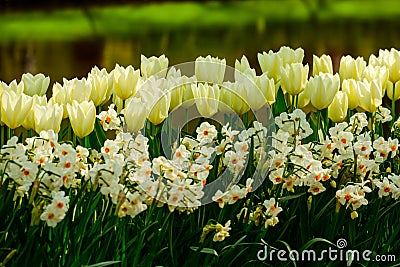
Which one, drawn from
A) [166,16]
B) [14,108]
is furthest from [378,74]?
[166,16]

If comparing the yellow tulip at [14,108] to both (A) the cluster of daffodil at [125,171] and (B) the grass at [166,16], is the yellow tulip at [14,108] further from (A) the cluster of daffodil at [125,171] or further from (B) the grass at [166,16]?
(B) the grass at [166,16]

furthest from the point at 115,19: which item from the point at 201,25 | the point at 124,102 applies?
the point at 124,102

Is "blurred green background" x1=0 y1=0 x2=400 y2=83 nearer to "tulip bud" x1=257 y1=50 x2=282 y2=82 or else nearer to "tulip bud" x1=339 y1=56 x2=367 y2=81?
"tulip bud" x1=339 y1=56 x2=367 y2=81

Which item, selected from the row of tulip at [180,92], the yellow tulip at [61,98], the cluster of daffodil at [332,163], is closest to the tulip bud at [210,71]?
the row of tulip at [180,92]

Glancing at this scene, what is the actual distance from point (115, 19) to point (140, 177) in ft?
34.2

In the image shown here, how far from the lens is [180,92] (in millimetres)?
2088

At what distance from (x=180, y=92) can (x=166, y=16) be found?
10484 mm

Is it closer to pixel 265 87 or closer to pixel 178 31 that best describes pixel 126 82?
pixel 265 87

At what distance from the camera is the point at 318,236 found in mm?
1948

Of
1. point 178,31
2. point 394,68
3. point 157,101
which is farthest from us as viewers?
point 178,31

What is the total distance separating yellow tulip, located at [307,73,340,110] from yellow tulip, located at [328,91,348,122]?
0.17ft

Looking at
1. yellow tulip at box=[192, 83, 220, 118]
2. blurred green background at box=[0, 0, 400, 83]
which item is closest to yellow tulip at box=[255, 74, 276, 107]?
yellow tulip at box=[192, 83, 220, 118]

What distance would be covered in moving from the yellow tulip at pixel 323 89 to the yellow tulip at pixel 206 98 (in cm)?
25

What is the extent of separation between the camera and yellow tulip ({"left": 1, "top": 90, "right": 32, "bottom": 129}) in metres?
1.93
